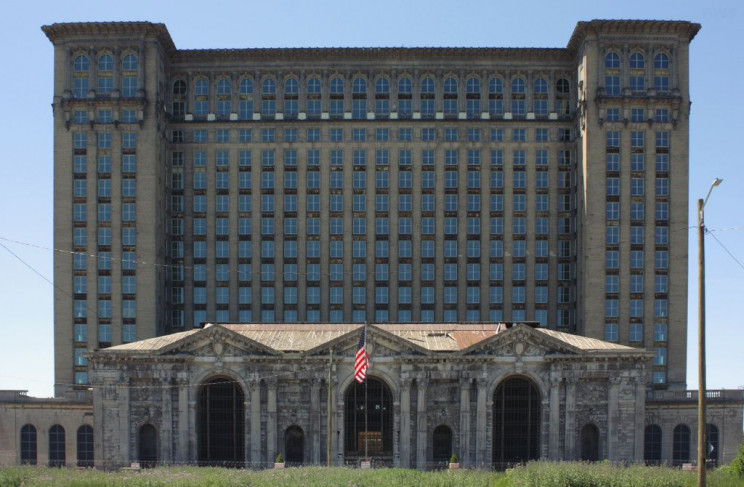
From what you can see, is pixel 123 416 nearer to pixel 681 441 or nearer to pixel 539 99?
pixel 681 441

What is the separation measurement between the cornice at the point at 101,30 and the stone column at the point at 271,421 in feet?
156

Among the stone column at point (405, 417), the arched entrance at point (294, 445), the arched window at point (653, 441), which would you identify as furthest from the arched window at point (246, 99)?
the arched window at point (653, 441)

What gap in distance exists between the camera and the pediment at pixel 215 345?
72.4m

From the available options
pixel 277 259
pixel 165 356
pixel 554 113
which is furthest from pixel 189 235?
pixel 554 113

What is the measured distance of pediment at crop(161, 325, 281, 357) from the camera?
72.4 m

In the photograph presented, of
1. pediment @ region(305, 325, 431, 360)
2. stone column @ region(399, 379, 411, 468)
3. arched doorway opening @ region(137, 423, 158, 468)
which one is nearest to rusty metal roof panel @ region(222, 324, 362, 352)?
pediment @ region(305, 325, 431, 360)

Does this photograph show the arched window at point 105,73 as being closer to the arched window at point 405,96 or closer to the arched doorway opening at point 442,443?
the arched window at point 405,96

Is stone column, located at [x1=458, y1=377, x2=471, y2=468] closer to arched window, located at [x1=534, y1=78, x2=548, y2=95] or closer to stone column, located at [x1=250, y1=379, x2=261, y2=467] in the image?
stone column, located at [x1=250, y1=379, x2=261, y2=467]

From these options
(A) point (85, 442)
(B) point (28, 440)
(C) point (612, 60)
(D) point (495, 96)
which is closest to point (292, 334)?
(A) point (85, 442)

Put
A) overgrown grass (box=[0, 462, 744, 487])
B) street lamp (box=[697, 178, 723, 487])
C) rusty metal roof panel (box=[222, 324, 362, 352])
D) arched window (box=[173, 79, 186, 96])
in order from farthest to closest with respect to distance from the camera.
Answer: arched window (box=[173, 79, 186, 96]) < rusty metal roof panel (box=[222, 324, 362, 352]) < overgrown grass (box=[0, 462, 744, 487]) < street lamp (box=[697, 178, 723, 487])

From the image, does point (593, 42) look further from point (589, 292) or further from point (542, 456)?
point (542, 456)

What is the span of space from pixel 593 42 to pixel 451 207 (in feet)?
86.8

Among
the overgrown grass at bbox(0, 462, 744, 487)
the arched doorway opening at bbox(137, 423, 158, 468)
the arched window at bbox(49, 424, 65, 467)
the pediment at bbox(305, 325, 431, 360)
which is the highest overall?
the pediment at bbox(305, 325, 431, 360)

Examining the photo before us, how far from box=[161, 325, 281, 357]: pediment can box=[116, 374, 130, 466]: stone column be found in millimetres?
4975
